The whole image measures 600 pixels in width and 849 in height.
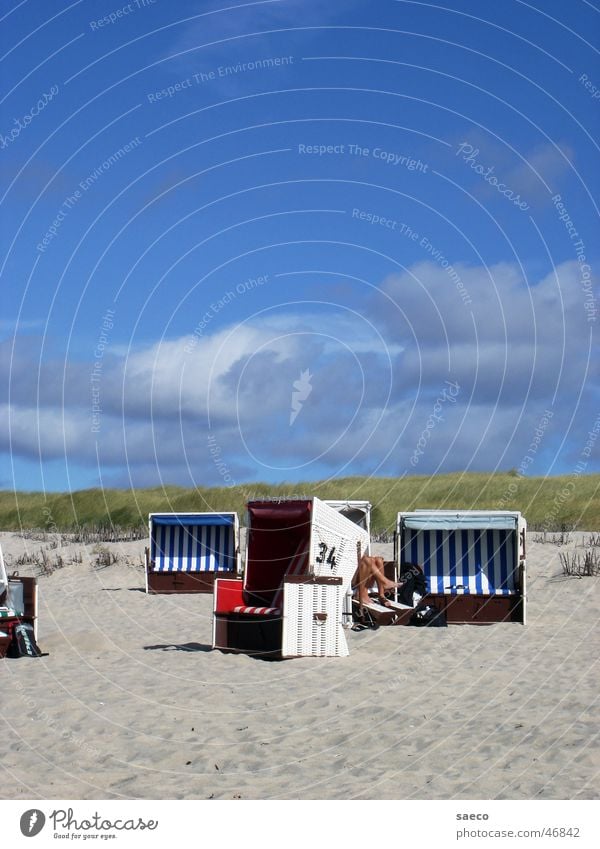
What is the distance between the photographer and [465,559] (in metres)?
20.7

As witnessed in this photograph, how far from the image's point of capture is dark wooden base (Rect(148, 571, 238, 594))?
81.5 feet

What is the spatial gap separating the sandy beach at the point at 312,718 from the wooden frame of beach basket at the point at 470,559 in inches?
47.8

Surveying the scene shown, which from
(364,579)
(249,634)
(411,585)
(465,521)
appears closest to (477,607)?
(411,585)

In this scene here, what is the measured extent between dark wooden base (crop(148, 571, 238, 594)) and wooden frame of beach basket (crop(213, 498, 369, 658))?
24.6ft

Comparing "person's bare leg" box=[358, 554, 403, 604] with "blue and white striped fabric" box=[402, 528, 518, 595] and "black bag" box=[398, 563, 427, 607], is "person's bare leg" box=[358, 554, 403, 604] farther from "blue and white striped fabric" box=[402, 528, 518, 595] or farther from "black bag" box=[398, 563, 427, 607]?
"blue and white striped fabric" box=[402, 528, 518, 595]

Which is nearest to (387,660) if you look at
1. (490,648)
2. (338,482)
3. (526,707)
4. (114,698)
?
(490,648)

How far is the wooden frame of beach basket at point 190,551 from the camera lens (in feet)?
81.5

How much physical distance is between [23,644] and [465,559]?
9.01 metres

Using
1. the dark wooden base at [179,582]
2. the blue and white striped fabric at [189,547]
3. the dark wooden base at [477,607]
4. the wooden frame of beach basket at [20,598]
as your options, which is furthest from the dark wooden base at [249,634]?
the blue and white striped fabric at [189,547]

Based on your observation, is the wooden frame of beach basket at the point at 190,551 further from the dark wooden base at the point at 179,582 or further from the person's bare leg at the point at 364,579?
the person's bare leg at the point at 364,579

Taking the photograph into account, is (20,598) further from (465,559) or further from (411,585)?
(465,559)

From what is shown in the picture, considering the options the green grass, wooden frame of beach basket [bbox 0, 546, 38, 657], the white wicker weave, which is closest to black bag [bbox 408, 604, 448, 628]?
the white wicker weave

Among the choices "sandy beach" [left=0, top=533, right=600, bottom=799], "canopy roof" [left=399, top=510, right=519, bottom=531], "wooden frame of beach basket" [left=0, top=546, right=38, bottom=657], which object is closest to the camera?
"sandy beach" [left=0, top=533, right=600, bottom=799]
